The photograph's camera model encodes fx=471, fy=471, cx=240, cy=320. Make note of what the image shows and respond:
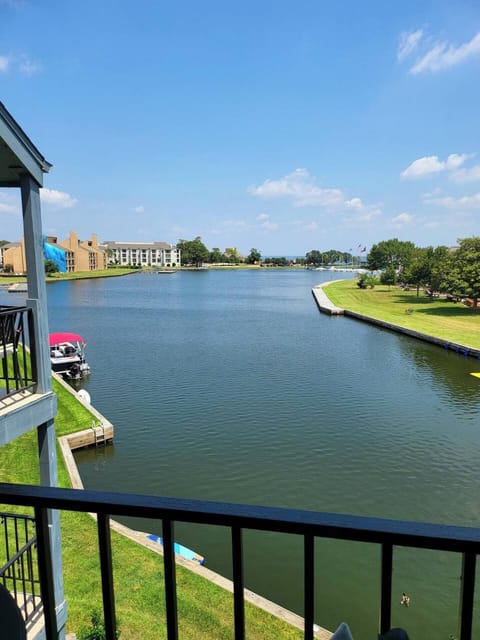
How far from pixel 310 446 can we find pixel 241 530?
1561cm

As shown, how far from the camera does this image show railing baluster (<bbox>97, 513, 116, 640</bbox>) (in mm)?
1548

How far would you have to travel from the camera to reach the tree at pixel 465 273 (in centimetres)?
4669

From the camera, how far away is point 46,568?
1659mm

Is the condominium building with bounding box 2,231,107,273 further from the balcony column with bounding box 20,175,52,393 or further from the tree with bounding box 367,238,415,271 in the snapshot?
the balcony column with bounding box 20,175,52,393

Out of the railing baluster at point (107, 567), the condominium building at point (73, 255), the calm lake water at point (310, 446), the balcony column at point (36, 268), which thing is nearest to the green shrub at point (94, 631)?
the calm lake water at point (310, 446)

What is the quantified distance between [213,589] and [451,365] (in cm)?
2606

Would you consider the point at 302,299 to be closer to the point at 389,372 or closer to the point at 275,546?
the point at 389,372

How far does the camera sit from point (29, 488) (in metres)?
1.58

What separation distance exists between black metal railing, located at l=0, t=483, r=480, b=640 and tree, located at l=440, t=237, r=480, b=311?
50.3 metres

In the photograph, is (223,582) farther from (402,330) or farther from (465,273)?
(465,273)

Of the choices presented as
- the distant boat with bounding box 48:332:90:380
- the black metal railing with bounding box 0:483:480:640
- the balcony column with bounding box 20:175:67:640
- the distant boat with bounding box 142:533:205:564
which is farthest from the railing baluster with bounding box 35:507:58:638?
the distant boat with bounding box 48:332:90:380

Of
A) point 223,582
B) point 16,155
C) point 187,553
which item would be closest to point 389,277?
point 187,553

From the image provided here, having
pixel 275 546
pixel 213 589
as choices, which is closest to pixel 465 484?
pixel 275 546

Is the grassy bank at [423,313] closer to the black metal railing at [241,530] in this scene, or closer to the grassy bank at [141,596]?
the grassy bank at [141,596]
